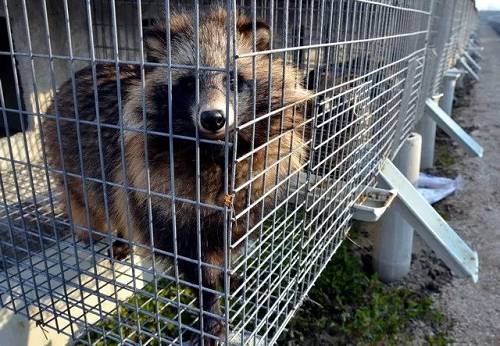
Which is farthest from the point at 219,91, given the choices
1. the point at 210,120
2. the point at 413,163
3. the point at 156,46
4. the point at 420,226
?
the point at 413,163

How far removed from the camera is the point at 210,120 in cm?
133

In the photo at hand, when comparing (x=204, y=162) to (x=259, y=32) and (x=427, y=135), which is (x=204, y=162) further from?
(x=427, y=135)

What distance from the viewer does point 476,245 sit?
4637mm

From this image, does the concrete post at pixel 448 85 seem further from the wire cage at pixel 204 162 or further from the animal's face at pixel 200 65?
the animal's face at pixel 200 65

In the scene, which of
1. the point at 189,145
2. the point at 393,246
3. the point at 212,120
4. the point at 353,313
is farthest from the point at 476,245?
the point at 212,120

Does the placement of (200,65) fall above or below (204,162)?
above

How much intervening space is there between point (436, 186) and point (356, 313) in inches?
115

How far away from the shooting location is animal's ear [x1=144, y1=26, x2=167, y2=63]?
1853 mm

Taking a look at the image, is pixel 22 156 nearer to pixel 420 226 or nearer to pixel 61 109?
pixel 61 109

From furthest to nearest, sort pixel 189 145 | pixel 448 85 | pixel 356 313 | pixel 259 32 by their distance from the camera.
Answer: pixel 448 85 < pixel 356 313 < pixel 259 32 < pixel 189 145

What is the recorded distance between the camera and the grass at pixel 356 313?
331 cm

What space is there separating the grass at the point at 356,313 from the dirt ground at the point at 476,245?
0.62 ft

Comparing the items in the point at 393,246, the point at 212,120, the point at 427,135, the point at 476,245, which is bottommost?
the point at 476,245

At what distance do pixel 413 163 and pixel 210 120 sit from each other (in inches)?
143
